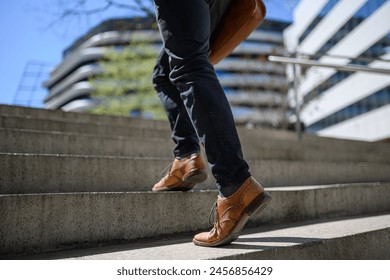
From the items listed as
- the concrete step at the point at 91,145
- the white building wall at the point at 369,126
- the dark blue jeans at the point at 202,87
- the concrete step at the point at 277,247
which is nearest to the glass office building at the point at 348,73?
the white building wall at the point at 369,126

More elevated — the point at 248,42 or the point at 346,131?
the point at 248,42

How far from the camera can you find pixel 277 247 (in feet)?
4.73

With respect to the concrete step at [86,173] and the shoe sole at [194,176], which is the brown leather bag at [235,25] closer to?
the shoe sole at [194,176]

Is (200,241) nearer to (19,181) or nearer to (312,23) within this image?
(19,181)

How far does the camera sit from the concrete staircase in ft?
4.73

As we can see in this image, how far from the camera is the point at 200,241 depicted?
4.95 ft

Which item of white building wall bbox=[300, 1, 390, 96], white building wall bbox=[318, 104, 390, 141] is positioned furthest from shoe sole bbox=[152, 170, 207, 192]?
white building wall bbox=[318, 104, 390, 141]

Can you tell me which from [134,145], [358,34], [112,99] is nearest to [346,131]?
[358,34]

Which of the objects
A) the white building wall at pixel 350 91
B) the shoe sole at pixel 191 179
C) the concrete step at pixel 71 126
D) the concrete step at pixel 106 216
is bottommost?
the concrete step at pixel 106 216

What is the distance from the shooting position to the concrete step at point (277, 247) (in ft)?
4.49

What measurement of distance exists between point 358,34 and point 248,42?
28.9m

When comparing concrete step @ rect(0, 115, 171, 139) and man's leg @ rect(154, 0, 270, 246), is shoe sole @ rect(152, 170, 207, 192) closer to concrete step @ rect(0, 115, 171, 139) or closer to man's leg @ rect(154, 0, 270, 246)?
man's leg @ rect(154, 0, 270, 246)

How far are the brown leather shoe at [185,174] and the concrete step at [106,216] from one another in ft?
0.20

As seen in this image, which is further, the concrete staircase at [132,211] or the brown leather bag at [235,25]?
the brown leather bag at [235,25]
